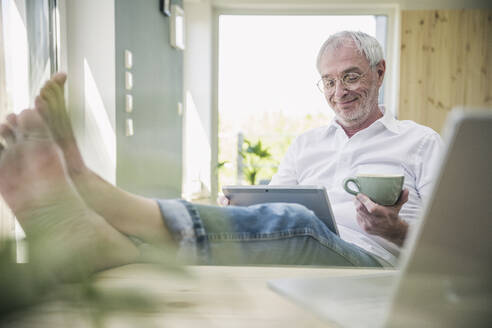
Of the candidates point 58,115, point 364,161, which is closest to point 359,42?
point 364,161

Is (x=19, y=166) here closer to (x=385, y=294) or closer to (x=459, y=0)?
(x=385, y=294)

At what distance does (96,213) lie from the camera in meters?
0.76

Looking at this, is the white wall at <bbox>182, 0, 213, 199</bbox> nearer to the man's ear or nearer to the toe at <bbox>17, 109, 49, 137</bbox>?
the man's ear

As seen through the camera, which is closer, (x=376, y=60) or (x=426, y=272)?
(x=426, y=272)

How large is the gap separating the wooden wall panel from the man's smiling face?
235cm

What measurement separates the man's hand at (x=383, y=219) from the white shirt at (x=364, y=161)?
7 centimetres

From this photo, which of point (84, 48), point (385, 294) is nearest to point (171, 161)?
point (385, 294)

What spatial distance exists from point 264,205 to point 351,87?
3.54ft

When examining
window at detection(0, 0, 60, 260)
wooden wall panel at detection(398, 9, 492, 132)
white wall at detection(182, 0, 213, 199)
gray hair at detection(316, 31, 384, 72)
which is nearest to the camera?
window at detection(0, 0, 60, 260)

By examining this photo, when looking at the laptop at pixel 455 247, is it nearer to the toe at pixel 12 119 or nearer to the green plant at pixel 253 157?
the toe at pixel 12 119

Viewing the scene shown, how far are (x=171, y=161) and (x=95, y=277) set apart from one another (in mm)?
128

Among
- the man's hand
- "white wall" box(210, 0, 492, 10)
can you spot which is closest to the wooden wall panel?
"white wall" box(210, 0, 492, 10)

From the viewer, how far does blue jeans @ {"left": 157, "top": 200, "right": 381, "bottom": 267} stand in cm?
75

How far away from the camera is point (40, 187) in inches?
24.4
